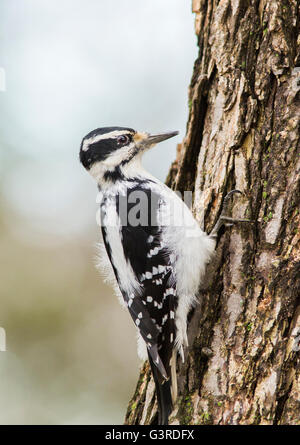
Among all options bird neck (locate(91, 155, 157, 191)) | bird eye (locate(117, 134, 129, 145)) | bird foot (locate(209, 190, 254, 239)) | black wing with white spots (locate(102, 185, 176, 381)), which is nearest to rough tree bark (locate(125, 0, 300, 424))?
bird foot (locate(209, 190, 254, 239))

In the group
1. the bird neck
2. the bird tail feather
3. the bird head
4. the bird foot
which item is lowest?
the bird tail feather

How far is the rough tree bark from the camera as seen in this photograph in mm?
2754

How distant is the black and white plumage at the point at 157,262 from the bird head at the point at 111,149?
13.2 inches

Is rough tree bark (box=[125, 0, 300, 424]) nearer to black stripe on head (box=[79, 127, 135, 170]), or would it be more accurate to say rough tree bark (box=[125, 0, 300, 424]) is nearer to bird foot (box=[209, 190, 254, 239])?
bird foot (box=[209, 190, 254, 239])

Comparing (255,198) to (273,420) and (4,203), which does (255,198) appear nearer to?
(273,420)

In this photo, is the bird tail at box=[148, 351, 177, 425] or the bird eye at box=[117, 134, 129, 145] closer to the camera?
the bird tail at box=[148, 351, 177, 425]

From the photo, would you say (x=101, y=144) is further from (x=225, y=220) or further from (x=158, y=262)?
(x=225, y=220)

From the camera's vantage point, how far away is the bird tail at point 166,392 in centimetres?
321

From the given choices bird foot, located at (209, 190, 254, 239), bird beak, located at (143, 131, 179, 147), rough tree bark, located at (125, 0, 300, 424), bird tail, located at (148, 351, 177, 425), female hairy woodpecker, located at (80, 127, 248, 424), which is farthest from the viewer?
bird beak, located at (143, 131, 179, 147)

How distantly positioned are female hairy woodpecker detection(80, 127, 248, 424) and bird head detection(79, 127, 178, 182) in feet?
1.06

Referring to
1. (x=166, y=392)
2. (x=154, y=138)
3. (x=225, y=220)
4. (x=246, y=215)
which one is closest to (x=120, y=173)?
(x=154, y=138)

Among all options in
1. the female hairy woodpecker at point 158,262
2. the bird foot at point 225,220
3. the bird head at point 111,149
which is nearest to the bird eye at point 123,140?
the bird head at point 111,149

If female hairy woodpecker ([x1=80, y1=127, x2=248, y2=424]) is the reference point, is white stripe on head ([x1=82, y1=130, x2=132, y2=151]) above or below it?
above

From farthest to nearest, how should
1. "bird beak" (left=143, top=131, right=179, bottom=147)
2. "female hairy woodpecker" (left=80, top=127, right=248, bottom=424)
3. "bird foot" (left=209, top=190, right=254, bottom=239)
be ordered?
"bird beak" (left=143, top=131, right=179, bottom=147), "female hairy woodpecker" (left=80, top=127, right=248, bottom=424), "bird foot" (left=209, top=190, right=254, bottom=239)
